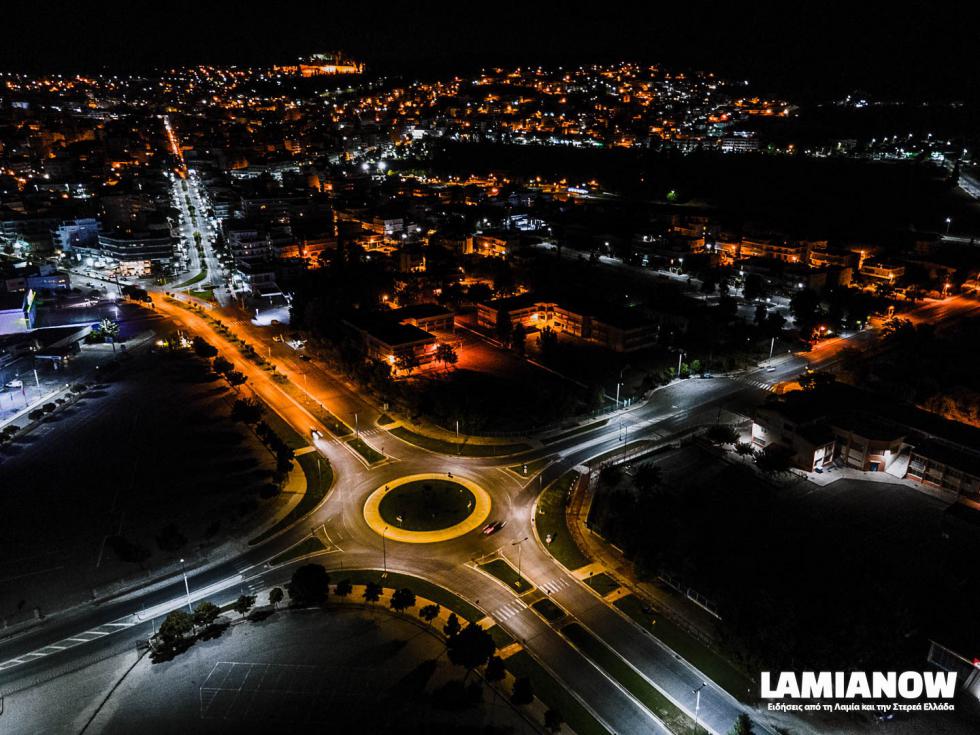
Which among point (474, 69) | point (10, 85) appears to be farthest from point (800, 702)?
point (10, 85)

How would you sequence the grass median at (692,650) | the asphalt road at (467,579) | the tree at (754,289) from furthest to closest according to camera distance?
the tree at (754,289) → the asphalt road at (467,579) → the grass median at (692,650)

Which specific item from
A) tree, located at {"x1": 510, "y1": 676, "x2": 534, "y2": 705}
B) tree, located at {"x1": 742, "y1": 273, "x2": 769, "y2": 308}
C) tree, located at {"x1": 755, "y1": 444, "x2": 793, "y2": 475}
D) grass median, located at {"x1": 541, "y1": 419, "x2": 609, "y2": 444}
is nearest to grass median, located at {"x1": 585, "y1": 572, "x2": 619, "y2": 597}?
tree, located at {"x1": 510, "y1": 676, "x2": 534, "y2": 705}

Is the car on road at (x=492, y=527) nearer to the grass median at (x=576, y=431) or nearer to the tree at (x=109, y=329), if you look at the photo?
the grass median at (x=576, y=431)

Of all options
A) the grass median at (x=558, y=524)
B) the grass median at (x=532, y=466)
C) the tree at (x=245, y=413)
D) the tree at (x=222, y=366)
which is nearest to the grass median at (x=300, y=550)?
the grass median at (x=558, y=524)

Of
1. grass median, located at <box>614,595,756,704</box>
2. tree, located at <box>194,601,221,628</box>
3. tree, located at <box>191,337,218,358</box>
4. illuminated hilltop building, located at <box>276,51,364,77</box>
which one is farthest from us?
illuminated hilltop building, located at <box>276,51,364,77</box>

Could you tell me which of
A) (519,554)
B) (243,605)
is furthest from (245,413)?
(519,554)

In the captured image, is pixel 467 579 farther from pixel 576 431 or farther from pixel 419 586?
pixel 576 431

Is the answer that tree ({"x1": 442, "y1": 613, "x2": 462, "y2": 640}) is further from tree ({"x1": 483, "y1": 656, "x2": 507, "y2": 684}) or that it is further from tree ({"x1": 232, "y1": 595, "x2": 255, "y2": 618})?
tree ({"x1": 232, "y1": 595, "x2": 255, "y2": 618})
